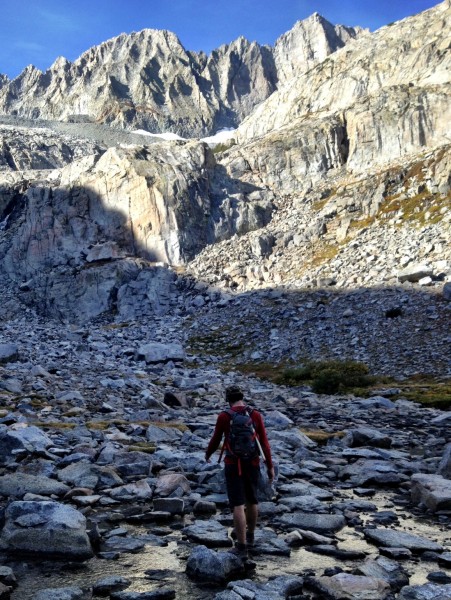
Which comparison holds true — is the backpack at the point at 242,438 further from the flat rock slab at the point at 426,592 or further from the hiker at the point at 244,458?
the flat rock slab at the point at 426,592

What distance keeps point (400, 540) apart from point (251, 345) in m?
35.0

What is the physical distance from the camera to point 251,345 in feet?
140

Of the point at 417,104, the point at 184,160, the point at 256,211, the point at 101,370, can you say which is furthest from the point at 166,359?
the point at 417,104

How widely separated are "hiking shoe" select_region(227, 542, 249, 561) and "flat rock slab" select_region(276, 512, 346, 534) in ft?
4.40

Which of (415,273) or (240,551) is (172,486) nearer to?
(240,551)

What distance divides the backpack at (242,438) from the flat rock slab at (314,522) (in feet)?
4.82

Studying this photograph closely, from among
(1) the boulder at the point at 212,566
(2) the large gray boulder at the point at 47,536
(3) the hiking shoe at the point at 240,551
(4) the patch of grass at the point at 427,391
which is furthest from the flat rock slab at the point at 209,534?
(4) the patch of grass at the point at 427,391

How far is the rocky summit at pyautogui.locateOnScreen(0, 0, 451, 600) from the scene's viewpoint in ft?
23.5

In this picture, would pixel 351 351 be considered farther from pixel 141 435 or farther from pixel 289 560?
pixel 289 560

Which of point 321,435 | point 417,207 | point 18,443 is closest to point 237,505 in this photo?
point 18,443

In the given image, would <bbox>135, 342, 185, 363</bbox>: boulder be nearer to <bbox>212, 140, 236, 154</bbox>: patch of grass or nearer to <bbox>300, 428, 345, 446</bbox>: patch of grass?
A: <bbox>300, 428, 345, 446</bbox>: patch of grass

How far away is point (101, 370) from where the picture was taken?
32219 mm

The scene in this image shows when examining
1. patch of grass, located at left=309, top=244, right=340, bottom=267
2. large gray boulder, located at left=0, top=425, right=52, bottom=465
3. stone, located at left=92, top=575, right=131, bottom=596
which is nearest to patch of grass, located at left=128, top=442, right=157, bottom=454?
large gray boulder, located at left=0, top=425, right=52, bottom=465

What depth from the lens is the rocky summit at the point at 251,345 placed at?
7.16 metres
